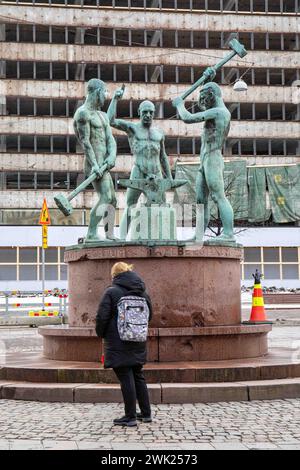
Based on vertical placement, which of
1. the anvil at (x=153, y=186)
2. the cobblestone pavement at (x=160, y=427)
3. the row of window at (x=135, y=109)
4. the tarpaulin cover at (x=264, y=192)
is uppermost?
the row of window at (x=135, y=109)

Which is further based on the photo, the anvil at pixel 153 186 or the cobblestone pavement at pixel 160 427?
the anvil at pixel 153 186

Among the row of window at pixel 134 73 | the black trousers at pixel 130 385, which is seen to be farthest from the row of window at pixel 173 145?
the black trousers at pixel 130 385

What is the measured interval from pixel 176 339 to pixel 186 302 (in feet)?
2.30

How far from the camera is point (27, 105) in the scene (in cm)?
5531

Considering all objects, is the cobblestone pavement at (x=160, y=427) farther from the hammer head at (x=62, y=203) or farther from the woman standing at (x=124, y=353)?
the hammer head at (x=62, y=203)

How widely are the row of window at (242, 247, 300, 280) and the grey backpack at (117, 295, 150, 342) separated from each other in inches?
1751

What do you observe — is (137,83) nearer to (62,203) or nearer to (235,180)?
(235,180)

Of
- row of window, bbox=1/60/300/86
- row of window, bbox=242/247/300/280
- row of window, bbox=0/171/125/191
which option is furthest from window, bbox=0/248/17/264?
row of window, bbox=242/247/300/280

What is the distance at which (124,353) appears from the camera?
7.93 m

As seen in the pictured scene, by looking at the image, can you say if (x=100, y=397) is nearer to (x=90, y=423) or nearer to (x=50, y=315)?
(x=90, y=423)

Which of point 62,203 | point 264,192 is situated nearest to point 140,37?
point 264,192

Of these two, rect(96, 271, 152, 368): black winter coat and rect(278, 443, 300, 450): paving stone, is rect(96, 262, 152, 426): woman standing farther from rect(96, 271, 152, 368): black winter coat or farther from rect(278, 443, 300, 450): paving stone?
rect(278, 443, 300, 450): paving stone

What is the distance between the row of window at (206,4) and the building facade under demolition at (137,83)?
0.33 feet

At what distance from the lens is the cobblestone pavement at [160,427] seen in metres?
7.02
